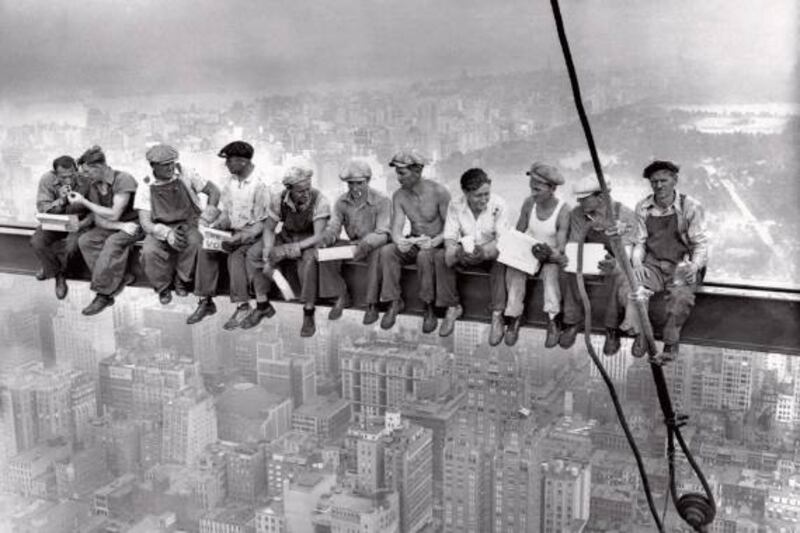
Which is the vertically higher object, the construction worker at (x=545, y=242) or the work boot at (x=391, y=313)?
the construction worker at (x=545, y=242)

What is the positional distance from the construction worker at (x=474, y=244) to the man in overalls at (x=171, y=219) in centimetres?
209

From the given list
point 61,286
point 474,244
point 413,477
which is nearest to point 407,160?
point 474,244

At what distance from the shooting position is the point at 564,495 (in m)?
13.2

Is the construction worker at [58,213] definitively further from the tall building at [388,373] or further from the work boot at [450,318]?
the tall building at [388,373]

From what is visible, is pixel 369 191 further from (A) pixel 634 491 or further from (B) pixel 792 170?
(A) pixel 634 491

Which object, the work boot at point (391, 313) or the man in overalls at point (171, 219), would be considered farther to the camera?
the man in overalls at point (171, 219)

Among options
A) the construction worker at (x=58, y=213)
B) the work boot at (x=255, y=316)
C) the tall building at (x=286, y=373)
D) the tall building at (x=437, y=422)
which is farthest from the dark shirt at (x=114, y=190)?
the tall building at (x=286, y=373)

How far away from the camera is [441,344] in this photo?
15.4 metres

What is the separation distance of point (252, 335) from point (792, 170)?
10.3m

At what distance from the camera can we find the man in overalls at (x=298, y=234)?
282 inches

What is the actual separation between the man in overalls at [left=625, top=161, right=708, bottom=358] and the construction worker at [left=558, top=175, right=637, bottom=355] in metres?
0.11

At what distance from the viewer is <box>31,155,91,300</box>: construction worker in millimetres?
8219

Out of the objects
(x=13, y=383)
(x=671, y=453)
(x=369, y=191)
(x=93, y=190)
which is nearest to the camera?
(x=671, y=453)

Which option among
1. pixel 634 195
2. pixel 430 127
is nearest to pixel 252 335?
pixel 430 127
